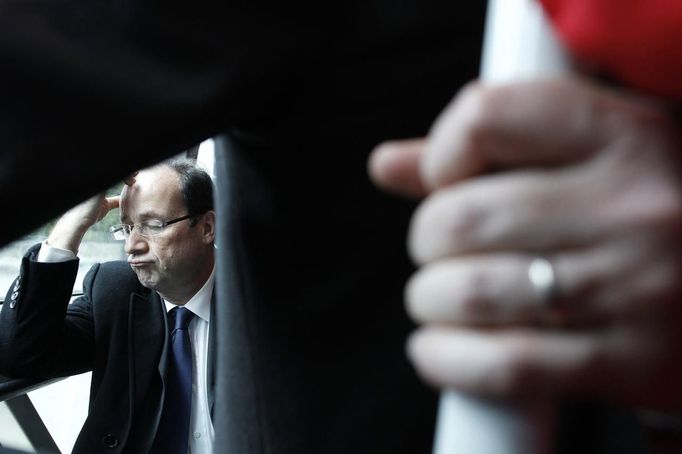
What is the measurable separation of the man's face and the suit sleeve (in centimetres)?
23

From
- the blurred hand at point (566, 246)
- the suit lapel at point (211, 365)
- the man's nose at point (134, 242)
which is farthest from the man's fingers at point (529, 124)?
the man's nose at point (134, 242)

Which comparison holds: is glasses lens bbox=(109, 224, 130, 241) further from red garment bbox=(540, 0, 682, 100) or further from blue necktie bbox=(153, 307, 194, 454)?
red garment bbox=(540, 0, 682, 100)

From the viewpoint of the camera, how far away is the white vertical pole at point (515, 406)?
197mm

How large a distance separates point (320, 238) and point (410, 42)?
0.38ft

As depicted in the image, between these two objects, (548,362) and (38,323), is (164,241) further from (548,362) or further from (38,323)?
(548,362)

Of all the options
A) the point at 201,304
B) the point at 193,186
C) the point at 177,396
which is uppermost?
the point at 193,186

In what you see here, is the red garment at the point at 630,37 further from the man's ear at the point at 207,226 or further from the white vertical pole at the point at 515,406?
the man's ear at the point at 207,226

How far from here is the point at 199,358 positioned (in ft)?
6.18

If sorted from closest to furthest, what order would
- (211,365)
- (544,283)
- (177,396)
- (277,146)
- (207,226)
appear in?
(544,283) → (277,146) → (211,365) → (177,396) → (207,226)

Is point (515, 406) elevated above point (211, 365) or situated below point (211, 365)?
above

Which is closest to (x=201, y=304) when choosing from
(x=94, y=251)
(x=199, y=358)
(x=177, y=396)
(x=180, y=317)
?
(x=180, y=317)

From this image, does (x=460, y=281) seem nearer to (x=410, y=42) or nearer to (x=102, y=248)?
(x=410, y=42)

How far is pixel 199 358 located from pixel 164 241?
0.36 meters

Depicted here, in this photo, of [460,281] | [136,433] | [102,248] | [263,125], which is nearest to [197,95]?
[263,125]
